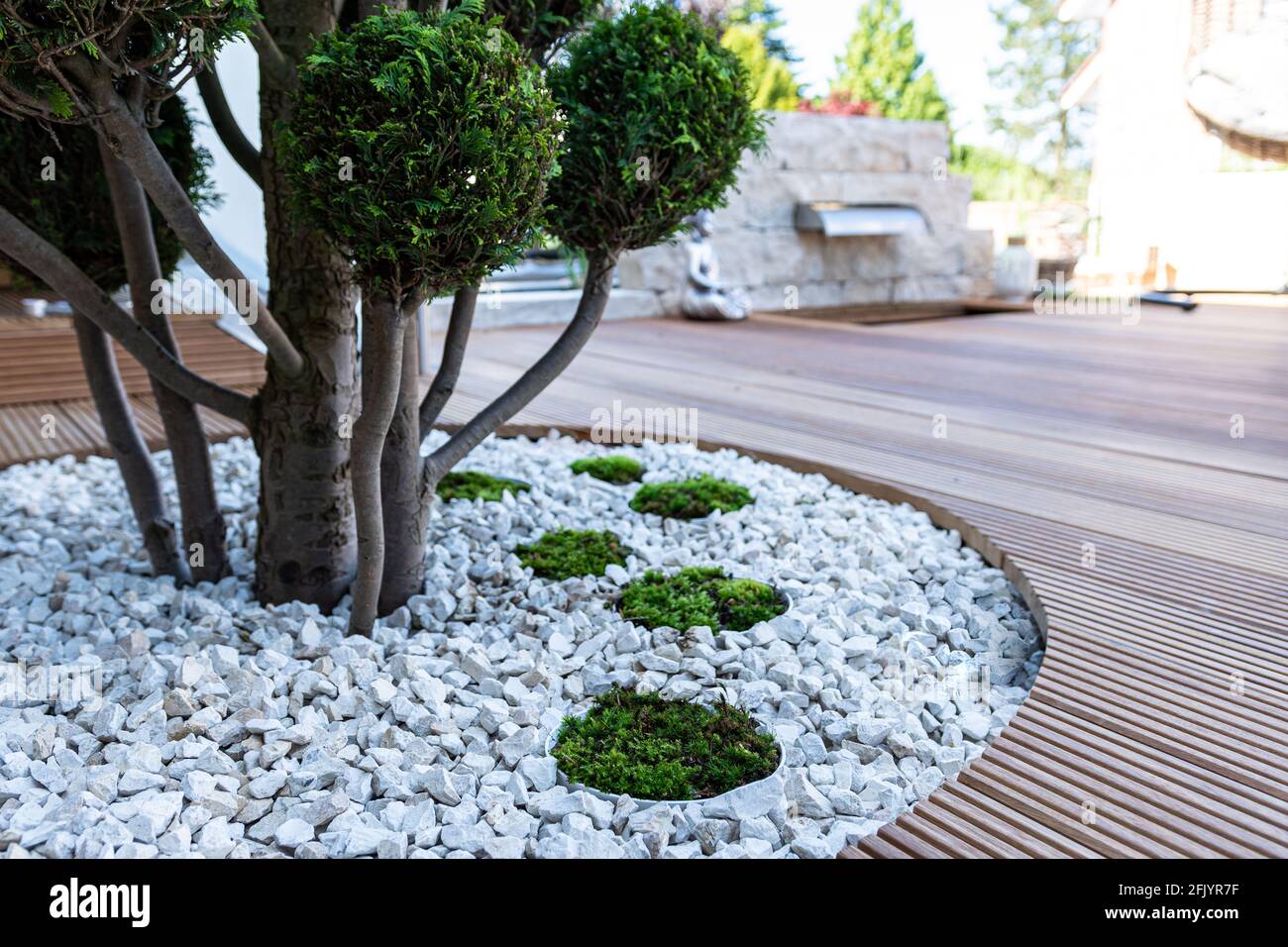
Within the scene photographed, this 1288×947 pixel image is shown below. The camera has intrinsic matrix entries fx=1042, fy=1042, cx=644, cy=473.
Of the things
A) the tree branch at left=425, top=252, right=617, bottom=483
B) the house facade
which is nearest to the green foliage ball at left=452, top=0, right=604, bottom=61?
the tree branch at left=425, top=252, right=617, bottom=483

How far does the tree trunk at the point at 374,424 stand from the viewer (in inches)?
81.3

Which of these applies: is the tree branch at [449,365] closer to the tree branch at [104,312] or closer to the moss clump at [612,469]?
the tree branch at [104,312]

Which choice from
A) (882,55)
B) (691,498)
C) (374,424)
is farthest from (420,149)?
(882,55)

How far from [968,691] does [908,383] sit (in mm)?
3600

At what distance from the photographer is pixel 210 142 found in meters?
5.98

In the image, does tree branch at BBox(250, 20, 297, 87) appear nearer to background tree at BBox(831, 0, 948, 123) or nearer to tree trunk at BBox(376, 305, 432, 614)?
tree trunk at BBox(376, 305, 432, 614)

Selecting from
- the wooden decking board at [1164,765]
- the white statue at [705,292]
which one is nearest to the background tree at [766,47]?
the white statue at [705,292]

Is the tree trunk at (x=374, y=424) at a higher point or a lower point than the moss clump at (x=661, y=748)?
higher

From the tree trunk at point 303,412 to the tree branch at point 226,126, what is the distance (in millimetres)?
213

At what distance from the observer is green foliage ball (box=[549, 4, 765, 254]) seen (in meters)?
2.27

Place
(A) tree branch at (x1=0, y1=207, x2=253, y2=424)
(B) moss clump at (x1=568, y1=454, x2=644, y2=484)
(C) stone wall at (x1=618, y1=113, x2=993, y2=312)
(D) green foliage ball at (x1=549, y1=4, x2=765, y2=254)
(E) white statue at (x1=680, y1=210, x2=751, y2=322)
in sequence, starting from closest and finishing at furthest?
(A) tree branch at (x1=0, y1=207, x2=253, y2=424), (D) green foliage ball at (x1=549, y1=4, x2=765, y2=254), (B) moss clump at (x1=568, y1=454, x2=644, y2=484), (E) white statue at (x1=680, y1=210, x2=751, y2=322), (C) stone wall at (x1=618, y1=113, x2=993, y2=312)

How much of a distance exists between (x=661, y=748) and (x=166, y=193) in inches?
53.5

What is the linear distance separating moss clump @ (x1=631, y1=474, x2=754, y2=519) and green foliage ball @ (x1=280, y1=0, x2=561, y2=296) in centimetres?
150
